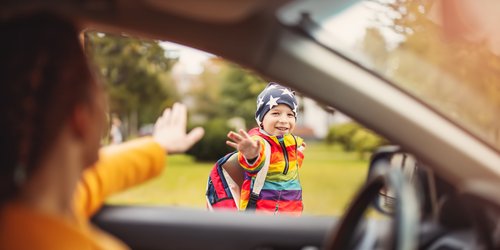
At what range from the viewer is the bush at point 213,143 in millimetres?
19125

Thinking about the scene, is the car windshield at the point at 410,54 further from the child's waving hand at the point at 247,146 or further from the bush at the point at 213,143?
the bush at the point at 213,143

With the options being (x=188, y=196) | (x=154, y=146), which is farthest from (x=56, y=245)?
(x=188, y=196)

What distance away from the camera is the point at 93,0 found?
6.40 ft

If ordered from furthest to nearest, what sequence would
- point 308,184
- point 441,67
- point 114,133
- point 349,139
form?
point 349,139, point 308,184, point 114,133, point 441,67

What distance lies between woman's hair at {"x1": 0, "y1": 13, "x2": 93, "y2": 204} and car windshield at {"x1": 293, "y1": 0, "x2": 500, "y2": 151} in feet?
2.01

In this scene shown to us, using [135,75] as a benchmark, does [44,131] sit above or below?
below

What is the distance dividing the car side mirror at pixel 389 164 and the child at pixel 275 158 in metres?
2.20

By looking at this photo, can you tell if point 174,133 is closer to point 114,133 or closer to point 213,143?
point 114,133

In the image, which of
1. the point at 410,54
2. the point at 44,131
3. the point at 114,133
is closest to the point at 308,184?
the point at 114,133

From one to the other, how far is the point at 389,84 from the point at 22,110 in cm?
90

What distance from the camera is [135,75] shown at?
16250 millimetres

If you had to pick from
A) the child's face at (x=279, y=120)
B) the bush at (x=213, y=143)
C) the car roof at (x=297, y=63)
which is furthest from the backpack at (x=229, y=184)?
the bush at (x=213, y=143)

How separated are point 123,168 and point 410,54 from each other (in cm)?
104

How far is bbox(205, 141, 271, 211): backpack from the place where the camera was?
5.30m
